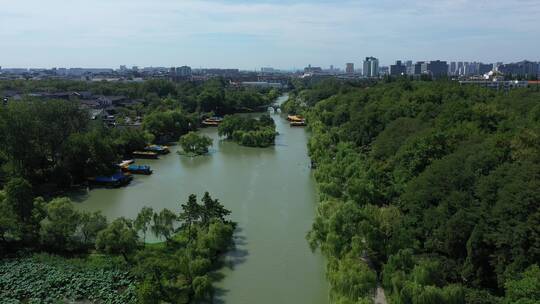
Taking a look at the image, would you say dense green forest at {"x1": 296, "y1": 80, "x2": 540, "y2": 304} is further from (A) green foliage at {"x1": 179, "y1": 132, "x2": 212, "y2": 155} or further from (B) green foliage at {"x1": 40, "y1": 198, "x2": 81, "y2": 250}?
(A) green foliage at {"x1": 179, "y1": 132, "x2": 212, "y2": 155}

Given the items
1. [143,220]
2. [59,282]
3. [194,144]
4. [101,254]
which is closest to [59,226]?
[101,254]

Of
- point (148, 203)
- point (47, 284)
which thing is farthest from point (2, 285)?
point (148, 203)

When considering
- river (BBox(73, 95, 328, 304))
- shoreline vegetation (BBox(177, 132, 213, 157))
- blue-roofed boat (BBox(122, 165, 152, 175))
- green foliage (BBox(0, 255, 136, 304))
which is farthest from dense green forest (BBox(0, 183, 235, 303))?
shoreline vegetation (BBox(177, 132, 213, 157))

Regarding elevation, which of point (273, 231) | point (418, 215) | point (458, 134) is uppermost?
point (458, 134)

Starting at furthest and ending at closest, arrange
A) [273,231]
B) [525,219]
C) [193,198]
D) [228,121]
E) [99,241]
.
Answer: [228,121]
[273,231]
[193,198]
[99,241]
[525,219]

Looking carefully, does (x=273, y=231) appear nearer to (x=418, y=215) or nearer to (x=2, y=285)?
(x=418, y=215)

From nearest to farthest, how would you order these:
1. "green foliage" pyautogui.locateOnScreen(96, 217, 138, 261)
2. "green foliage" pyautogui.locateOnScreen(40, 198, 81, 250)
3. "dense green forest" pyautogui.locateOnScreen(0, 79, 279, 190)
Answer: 1. "green foliage" pyautogui.locateOnScreen(96, 217, 138, 261)
2. "green foliage" pyautogui.locateOnScreen(40, 198, 81, 250)
3. "dense green forest" pyautogui.locateOnScreen(0, 79, 279, 190)

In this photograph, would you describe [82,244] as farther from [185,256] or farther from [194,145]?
[194,145]

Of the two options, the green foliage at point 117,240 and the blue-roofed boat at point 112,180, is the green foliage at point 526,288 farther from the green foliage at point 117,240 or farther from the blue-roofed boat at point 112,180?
the blue-roofed boat at point 112,180
